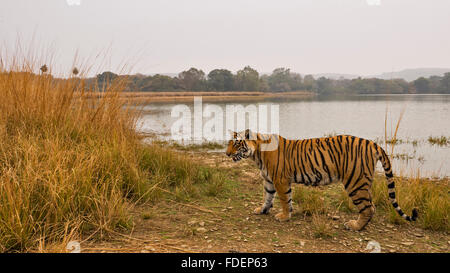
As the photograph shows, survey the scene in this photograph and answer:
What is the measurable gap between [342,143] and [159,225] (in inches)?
97.1

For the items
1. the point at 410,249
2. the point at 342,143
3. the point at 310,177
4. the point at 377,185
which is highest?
the point at 342,143

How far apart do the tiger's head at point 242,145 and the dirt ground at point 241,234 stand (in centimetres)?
92

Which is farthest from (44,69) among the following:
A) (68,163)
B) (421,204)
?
(421,204)

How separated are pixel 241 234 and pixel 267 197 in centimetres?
82

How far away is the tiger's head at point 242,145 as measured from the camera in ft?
12.8

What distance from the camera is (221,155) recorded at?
825 centimetres

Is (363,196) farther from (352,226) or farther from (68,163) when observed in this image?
(68,163)

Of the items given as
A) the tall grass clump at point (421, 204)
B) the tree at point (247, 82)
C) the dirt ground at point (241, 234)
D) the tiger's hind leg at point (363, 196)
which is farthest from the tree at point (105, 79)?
the tree at point (247, 82)

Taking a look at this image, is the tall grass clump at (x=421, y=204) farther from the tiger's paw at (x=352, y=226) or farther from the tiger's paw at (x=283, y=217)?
the tiger's paw at (x=283, y=217)

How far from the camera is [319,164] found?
3590 mm

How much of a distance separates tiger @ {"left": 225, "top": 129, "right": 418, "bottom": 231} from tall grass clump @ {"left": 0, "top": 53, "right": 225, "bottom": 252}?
157 cm

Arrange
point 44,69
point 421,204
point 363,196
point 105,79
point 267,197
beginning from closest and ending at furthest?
point 363,196 < point 267,197 < point 421,204 < point 44,69 < point 105,79
